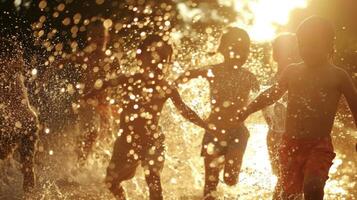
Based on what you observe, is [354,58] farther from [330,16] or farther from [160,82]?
[160,82]

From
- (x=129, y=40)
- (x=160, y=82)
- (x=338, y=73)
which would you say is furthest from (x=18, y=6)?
→ (x=338, y=73)

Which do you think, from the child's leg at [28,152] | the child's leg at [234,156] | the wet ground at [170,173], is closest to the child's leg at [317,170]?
the child's leg at [234,156]

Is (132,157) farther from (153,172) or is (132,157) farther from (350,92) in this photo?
(350,92)

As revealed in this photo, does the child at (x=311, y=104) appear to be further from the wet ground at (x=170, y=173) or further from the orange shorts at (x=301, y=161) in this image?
the wet ground at (x=170, y=173)

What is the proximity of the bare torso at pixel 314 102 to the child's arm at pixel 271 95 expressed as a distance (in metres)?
0.19

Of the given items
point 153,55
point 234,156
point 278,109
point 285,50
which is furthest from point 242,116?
point 285,50

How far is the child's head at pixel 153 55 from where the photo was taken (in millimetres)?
5945

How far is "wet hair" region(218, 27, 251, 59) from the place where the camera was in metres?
6.41

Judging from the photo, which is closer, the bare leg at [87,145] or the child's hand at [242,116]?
the child's hand at [242,116]

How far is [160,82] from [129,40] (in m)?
16.0

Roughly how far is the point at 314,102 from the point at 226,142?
4.00 feet

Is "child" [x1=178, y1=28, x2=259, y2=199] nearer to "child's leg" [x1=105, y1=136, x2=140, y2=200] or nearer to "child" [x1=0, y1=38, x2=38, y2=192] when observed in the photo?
"child's leg" [x1=105, y1=136, x2=140, y2=200]

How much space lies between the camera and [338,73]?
514 centimetres

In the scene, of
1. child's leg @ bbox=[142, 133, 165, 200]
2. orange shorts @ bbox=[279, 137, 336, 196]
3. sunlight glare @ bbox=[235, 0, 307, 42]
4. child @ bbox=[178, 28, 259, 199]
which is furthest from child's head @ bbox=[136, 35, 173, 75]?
sunlight glare @ bbox=[235, 0, 307, 42]
